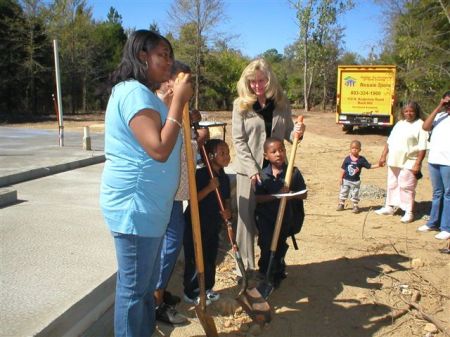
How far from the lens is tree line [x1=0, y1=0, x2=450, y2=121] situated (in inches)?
755

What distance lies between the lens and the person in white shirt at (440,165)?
507cm

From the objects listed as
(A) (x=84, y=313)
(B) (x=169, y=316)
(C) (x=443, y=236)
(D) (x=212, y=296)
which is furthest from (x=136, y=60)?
(C) (x=443, y=236)

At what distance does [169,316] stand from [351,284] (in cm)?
171

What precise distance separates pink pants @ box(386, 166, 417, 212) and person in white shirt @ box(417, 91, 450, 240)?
49cm

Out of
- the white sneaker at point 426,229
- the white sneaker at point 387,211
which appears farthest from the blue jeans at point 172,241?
the white sneaker at point 387,211

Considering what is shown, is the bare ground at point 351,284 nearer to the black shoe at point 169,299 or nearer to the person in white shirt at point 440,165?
the black shoe at point 169,299

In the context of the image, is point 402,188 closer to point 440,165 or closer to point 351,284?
point 440,165

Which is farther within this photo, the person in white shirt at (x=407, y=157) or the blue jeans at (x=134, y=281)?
the person in white shirt at (x=407, y=157)

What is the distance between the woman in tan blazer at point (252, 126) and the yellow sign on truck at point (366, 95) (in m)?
13.7

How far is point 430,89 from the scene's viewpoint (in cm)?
1888

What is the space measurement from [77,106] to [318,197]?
2673 centimetres

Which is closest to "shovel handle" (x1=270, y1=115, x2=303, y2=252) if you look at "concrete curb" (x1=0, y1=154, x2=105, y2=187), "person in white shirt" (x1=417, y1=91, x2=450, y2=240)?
"person in white shirt" (x1=417, y1=91, x2=450, y2=240)

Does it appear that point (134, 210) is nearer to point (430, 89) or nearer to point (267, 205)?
point (267, 205)

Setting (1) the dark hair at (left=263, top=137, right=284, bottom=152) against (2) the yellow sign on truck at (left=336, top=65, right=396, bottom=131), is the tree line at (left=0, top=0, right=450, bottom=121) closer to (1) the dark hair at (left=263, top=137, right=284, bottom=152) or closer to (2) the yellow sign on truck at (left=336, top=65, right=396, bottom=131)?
(2) the yellow sign on truck at (left=336, top=65, right=396, bottom=131)
